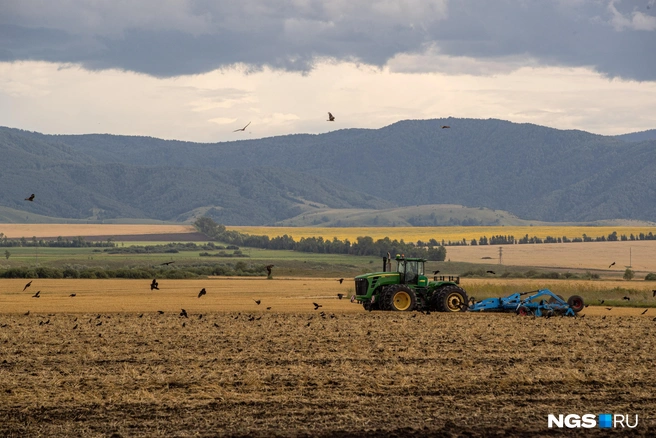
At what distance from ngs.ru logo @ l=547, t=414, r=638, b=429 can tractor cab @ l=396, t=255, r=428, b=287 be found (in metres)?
19.0

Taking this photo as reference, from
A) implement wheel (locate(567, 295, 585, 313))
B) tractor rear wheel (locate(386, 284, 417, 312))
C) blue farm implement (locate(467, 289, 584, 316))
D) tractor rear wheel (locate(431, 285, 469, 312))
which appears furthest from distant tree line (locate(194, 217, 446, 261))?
tractor rear wheel (locate(386, 284, 417, 312))

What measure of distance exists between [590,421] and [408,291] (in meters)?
18.9

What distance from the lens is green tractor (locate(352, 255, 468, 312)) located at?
34750 mm

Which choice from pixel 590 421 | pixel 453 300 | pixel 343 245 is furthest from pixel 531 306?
pixel 343 245

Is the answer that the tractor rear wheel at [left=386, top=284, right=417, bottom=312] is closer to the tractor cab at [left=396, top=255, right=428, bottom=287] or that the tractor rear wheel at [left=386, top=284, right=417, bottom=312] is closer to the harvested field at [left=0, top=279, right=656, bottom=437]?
the tractor cab at [left=396, top=255, right=428, bottom=287]

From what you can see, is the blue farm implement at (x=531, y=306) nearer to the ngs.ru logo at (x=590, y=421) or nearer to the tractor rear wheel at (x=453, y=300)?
the tractor rear wheel at (x=453, y=300)

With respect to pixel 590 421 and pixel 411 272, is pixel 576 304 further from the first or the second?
pixel 590 421

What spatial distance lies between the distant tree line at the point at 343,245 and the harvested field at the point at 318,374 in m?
62.1

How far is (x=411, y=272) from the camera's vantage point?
3531 cm

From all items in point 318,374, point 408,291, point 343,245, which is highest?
point 343,245

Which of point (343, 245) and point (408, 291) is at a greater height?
point (343, 245)

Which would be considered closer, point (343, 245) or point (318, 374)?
point (318, 374)

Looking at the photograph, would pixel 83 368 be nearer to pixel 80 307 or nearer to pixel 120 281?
pixel 80 307

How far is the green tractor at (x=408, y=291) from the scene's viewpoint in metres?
34.8
